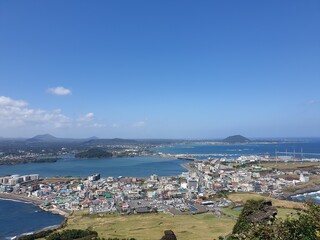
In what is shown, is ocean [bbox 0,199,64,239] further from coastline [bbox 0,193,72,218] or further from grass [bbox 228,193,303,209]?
grass [bbox 228,193,303,209]

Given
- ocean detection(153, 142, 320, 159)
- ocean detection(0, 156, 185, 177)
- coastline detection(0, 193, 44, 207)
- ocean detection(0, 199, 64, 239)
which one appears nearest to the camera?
ocean detection(0, 199, 64, 239)

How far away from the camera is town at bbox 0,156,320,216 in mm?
28434

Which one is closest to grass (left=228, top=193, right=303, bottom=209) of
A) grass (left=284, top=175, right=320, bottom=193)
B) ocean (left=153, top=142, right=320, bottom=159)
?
grass (left=284, top=175, right=320, bottom=193)

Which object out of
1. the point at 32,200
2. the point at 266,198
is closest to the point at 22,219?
the point at 32,200

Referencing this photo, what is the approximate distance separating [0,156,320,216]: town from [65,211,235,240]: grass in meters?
1.92

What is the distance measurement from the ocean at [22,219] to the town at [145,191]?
4.10ft

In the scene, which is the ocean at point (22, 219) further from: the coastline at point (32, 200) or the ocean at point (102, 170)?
the ocean at point (102, 170)

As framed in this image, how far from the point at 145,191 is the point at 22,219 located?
14.2m

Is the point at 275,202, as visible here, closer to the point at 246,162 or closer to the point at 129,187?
the point at 129,187

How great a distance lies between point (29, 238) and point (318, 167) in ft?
151

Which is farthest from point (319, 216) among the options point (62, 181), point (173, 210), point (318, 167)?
point (318, 167)

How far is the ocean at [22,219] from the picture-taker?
886 inches

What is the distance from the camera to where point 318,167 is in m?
51.0

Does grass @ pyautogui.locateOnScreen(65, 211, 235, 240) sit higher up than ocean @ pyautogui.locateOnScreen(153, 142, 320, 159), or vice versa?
ocean @ pyautogui.locateOnScreen(153, 142, 320, 159)
